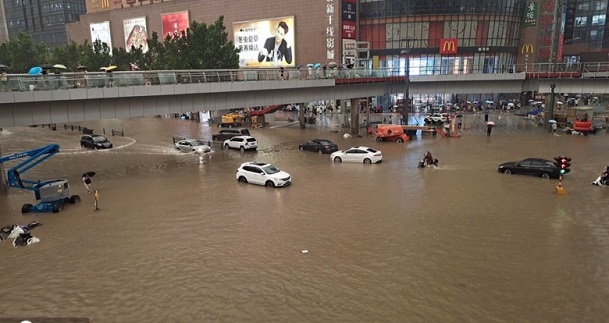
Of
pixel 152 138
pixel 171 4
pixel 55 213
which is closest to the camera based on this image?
pixel 55 213

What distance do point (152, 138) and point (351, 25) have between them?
40.5 m

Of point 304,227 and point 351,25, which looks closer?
point 304,227

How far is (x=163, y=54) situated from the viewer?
57.6 metres

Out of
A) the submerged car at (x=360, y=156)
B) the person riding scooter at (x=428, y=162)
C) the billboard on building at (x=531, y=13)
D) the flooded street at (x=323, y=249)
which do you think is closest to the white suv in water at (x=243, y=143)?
the flooded street at (x=323, y=249)

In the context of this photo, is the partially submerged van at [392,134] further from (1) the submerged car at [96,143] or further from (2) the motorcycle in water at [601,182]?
(1) the submerged car at [96,143]

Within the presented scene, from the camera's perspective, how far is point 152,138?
4919 centimetres

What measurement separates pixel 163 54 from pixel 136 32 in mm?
49379

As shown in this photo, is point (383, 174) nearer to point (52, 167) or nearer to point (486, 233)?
point (486, 233)

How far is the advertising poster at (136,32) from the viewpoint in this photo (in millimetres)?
98188

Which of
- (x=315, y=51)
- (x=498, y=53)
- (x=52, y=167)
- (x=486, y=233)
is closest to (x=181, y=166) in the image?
(x=52, y=167)

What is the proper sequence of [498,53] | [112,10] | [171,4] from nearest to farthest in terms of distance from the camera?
[498,53], [171,4], [112,10]

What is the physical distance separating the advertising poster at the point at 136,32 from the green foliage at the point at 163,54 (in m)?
25.7

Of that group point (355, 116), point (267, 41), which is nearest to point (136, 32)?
point (267, 41)

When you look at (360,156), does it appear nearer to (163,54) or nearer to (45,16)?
(163,54)
